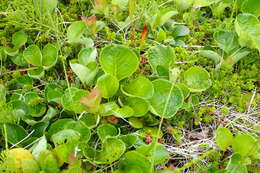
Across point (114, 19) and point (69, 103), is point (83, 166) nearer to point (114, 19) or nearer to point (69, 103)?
point (69, 103)

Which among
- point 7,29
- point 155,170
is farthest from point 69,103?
point 7,29

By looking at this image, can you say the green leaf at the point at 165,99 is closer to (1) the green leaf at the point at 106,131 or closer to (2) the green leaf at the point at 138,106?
(2) the green leaf at the point at 138,106

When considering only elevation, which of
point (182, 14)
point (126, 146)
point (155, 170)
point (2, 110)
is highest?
point (182, 14)

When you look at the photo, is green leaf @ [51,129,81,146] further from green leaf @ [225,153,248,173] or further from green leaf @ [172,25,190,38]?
green leaf @ [172,25,190,38]

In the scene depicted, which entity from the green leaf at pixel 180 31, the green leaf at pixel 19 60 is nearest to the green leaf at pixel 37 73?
the green leaf at pixel 19 60

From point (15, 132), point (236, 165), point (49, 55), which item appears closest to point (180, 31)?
point (49, 55)

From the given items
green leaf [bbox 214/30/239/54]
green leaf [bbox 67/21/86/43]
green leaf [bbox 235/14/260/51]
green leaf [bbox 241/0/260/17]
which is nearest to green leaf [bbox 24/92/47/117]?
green leaf [bbox 67/21/86/43]
